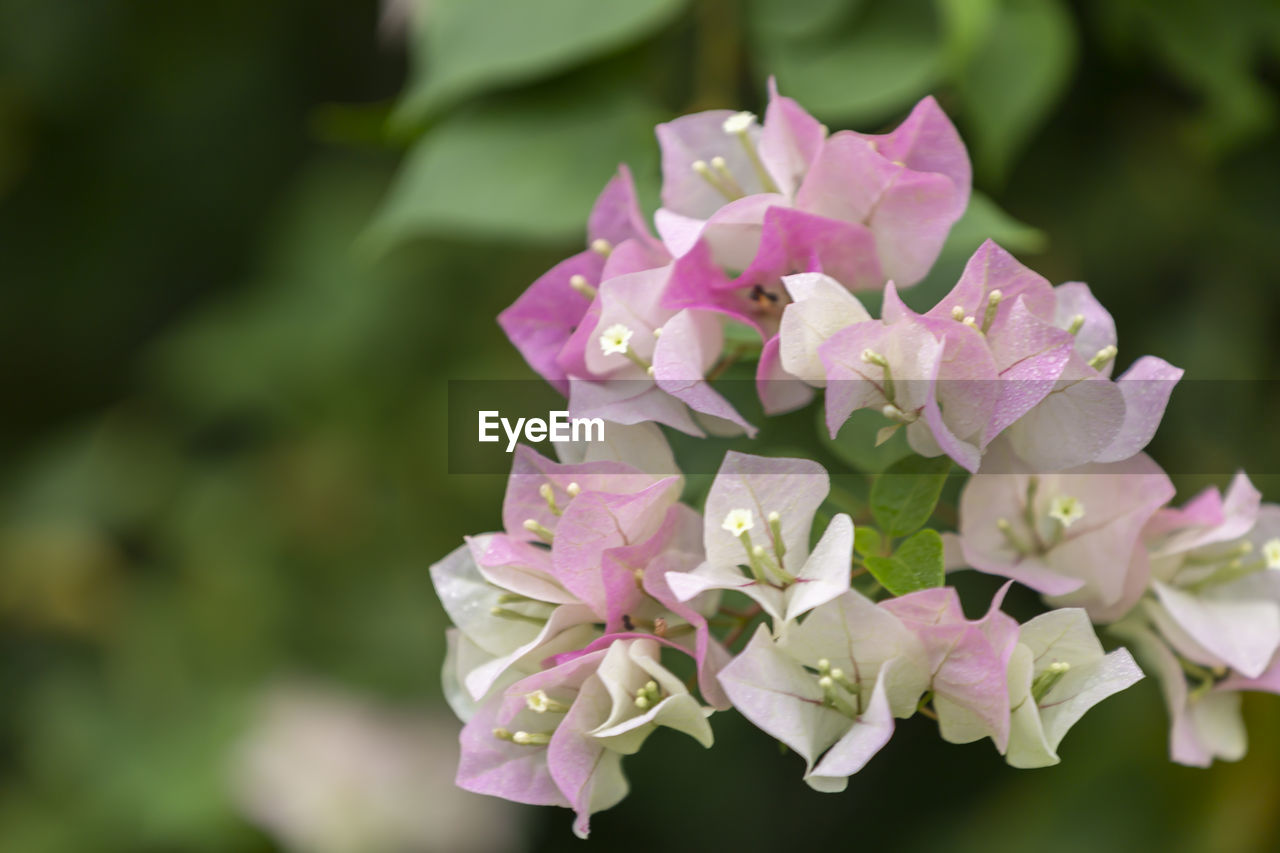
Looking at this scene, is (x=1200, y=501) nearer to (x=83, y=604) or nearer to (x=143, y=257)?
(x=83, y=604)

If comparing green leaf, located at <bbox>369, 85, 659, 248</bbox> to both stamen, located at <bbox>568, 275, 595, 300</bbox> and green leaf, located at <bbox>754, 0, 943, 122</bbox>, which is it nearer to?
green leaf, located at <bbox>754, 0, 943, 122</bbox>

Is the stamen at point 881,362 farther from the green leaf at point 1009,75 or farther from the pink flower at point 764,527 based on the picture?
A: the green leaf at point 1009,75

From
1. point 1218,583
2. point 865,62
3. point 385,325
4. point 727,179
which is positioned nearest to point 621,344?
point 727,179

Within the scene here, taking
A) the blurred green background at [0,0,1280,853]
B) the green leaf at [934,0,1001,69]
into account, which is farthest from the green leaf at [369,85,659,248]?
the green leaf at [934,0,1001,69]

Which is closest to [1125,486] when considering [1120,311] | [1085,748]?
[1120,311]

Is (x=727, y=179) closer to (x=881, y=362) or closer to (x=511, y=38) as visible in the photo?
(x=881, y=362)

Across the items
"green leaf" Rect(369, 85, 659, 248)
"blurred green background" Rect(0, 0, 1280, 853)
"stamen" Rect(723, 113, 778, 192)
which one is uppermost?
"stamen" Rect(723, 113, 778, 192)
